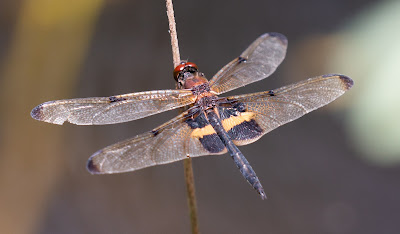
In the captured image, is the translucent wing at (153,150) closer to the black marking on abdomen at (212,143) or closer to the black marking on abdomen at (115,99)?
the black marking on abdomen at (212,143)

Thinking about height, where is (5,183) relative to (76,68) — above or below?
below

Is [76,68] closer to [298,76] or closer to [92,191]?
[92,191]

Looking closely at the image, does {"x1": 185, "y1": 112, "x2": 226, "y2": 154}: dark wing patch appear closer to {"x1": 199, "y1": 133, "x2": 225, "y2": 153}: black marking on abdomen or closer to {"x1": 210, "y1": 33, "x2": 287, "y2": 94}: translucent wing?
{"x1": 199, "y1": 133, "x2": 225, "y2": 153}: black marking on abdomen

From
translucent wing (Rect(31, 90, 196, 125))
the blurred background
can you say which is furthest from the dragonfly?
the blurred background

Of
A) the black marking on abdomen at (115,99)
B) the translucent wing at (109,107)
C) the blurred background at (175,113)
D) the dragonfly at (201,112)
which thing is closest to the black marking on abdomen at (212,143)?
the dragonfly at (201,112)

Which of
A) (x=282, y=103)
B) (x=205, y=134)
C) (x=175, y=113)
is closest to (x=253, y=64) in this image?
(x=282, y=103)

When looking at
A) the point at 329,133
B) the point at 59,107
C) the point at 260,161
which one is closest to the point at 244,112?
the point at 59,107

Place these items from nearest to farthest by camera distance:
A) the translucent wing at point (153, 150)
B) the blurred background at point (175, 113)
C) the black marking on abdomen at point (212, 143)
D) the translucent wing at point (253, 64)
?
the translucent wing at point (153, 150), the black marking on abdomen at point (212, 143), the translucent wing at point (253, 64), the blurred background at point (175, 113)
